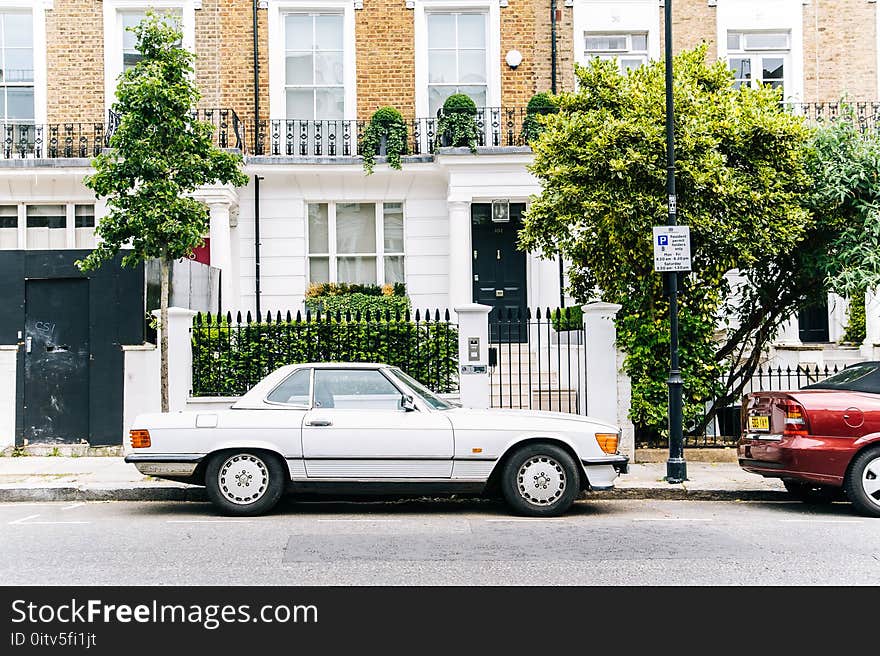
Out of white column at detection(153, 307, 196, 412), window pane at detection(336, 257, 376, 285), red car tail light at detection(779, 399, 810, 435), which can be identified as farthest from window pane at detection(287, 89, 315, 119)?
red car tail light at detection(779, 399, 810, 435)

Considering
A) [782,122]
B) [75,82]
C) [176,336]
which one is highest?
[75,82]

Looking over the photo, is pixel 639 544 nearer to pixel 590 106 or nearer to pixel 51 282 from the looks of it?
pixel 590 106

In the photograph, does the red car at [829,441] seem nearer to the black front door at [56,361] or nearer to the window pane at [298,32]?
the black front door at [56,361]

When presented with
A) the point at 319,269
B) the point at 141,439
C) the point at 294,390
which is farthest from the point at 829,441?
the point at 319,269

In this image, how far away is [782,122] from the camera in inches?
488

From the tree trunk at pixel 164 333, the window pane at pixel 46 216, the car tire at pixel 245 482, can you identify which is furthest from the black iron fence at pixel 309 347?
the window pane at pixel 46 216

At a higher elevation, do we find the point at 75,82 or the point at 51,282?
the point at 75,82

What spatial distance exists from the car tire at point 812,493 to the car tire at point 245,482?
5.29 m

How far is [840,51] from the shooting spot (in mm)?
19531

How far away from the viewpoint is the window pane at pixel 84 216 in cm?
1939

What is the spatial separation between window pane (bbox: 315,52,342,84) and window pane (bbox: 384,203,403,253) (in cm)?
266

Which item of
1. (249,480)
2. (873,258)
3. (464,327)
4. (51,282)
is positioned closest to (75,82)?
(51,282)

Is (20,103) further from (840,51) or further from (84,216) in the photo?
(840,51)

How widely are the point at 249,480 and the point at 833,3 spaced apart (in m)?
15.9
